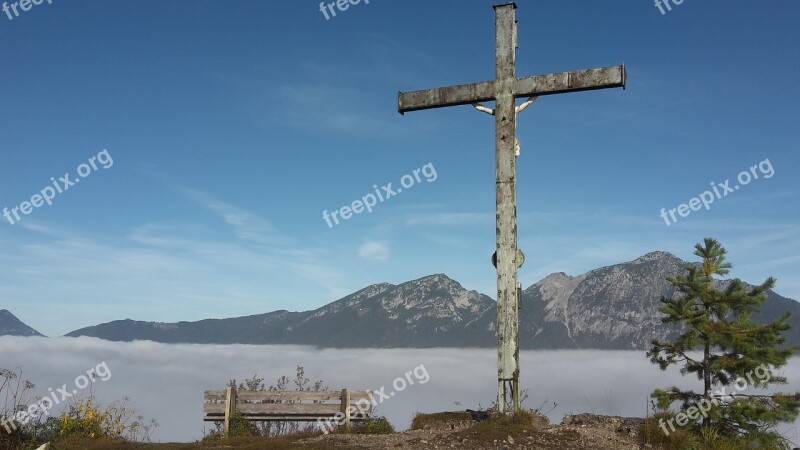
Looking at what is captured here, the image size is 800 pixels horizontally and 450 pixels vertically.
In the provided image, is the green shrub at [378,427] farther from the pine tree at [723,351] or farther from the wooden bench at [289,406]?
the pine tree at [723,351]

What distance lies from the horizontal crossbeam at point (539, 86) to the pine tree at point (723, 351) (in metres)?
4.10

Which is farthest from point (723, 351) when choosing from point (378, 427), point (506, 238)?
point (378, 427)

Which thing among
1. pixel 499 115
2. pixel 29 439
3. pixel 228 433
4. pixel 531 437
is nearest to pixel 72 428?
pixel 29 439

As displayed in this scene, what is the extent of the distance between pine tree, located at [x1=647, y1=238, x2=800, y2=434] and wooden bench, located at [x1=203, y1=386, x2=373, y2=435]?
7837 millimetres

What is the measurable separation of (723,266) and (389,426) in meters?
8.76

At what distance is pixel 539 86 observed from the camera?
48.0ft

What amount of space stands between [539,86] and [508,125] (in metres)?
1.05

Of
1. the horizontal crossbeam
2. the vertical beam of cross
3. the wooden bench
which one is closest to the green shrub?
the wooden bench

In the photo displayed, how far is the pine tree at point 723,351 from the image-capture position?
13836 millimetres

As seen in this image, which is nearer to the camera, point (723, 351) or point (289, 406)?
point (723, 351)

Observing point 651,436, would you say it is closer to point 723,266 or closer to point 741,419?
point 741,419

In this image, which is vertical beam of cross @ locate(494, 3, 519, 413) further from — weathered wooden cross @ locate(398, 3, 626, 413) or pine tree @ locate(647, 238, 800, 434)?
pine tree @ locate(647, 238, 800, 434)

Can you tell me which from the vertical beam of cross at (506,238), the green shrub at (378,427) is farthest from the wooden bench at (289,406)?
the vertical beam of cross at (506,238)

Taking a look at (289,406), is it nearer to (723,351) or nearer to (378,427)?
(378,427)
